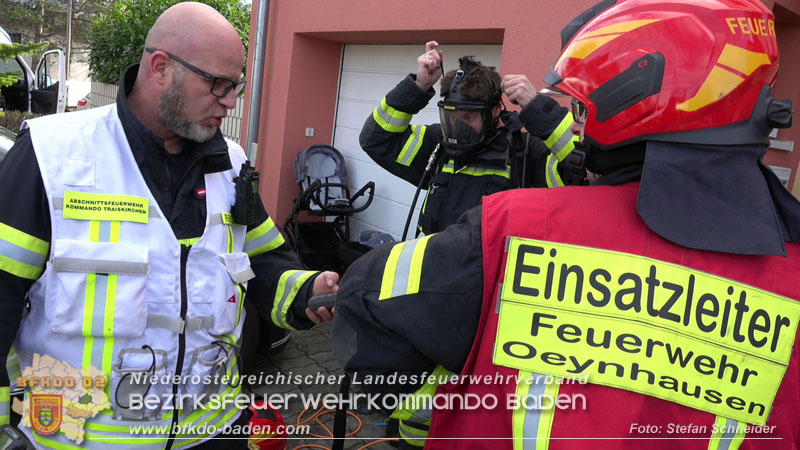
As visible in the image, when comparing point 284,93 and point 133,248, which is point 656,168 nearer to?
point 133,248

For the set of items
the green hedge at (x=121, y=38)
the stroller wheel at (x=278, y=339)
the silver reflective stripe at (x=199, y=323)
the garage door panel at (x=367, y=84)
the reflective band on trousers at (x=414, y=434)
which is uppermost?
the green hedge at (x=121, y=38)

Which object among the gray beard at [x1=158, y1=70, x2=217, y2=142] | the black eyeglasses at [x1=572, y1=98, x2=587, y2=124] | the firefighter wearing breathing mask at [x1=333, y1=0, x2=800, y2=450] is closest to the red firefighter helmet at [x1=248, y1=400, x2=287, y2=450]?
the gray beard at [x1=158, y1=70, x2=217, y2=142]

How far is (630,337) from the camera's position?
1104 millimetres

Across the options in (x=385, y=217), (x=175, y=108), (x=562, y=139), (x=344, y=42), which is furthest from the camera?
(x=344, y=42)

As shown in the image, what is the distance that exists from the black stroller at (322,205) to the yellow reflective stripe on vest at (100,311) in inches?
194

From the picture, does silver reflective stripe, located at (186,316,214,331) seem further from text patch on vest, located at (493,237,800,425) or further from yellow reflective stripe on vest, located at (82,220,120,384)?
text patch on vest, located at (493,237,800,425)

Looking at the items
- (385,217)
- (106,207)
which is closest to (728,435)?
(106,207)

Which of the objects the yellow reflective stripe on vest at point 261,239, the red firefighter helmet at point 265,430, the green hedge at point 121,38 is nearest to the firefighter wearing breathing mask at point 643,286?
the yellow reflective stripe on vest at point 261,239

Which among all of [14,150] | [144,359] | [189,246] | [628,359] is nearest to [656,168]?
[628,359]

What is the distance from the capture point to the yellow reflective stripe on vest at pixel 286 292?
6.86 ft

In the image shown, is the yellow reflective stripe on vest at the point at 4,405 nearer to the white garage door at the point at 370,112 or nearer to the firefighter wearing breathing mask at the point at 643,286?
the firefighter wearing breathing mask at the point at 643,286

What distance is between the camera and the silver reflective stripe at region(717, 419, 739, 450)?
1.12 metres

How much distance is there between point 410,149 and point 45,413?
2500mm

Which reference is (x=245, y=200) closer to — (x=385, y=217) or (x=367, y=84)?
(x=385, y=217)
